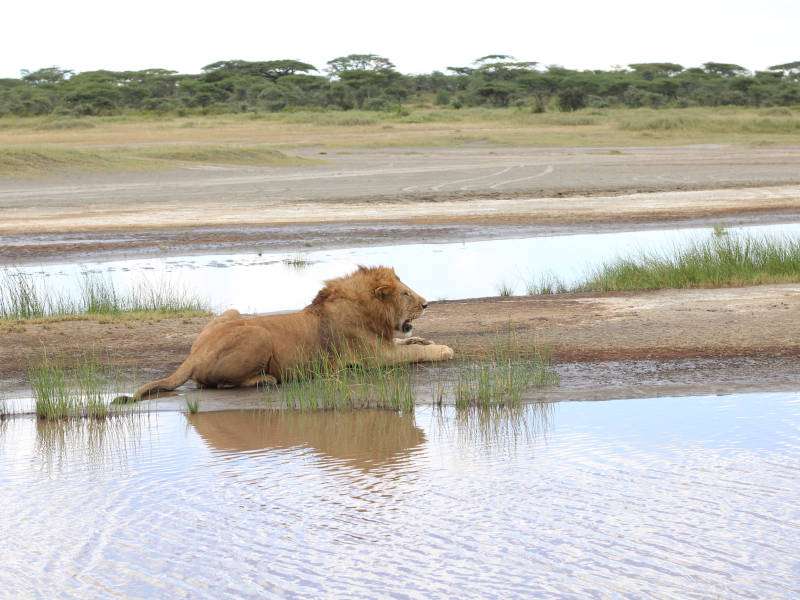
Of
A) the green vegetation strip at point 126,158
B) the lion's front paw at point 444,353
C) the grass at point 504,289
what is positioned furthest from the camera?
the green vegetation strip at point 126,158

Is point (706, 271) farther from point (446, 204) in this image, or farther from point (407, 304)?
point (446, 204)

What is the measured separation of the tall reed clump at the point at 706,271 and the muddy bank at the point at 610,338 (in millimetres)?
430

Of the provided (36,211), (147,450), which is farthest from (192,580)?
(36,211)

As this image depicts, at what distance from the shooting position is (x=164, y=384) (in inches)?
328

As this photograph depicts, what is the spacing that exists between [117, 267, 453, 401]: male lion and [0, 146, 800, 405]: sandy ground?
0.32 meters

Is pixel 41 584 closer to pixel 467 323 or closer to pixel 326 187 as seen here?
pixel 467 323

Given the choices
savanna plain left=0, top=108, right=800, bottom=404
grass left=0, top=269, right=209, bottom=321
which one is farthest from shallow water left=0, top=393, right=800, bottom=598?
grass left=0, top=269, right=209, bottom=321

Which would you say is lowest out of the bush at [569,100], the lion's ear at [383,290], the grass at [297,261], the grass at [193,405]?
the grass at [193,405]

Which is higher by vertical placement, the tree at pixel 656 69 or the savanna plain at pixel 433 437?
the tree at pixel 656 69

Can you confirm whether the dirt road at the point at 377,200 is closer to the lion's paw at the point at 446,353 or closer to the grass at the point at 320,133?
the grass at the point at 320,133

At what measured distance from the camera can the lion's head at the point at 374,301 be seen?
28.8ft

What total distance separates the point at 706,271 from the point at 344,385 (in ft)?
21.8

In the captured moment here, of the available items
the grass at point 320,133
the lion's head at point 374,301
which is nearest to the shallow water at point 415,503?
the lion's head at point 374,301

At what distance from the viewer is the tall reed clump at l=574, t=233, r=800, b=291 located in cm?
1312
